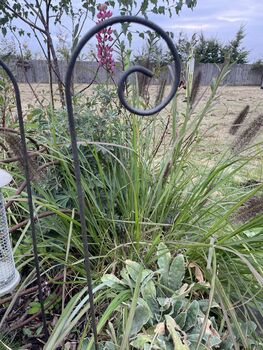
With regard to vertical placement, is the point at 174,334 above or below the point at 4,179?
below

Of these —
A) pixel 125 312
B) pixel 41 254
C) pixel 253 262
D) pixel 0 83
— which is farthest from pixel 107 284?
pixel 0 83

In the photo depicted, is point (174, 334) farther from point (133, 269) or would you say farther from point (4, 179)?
point (4, 179)

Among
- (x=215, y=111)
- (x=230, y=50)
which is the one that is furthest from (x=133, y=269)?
(x=215, y=111)

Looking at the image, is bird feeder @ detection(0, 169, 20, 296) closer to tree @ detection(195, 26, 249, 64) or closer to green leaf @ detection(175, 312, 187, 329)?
green leaf @ detection(175, 312, 187, 329)

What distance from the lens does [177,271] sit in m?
0.86

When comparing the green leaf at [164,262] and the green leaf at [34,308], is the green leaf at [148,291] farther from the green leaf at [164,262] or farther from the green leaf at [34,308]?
the green leaf at [34,308]

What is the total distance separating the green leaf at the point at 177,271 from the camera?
0.85 m

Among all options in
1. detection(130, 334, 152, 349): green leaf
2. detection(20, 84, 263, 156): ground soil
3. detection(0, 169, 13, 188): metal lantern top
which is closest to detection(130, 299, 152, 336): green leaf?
detection(130, 334, 152, 349): green leaf

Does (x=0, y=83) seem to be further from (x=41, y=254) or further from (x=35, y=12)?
(x=41, y=254)

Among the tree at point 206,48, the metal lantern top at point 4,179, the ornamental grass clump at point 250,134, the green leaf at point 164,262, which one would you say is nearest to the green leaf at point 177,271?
the green leaf at point 164,262

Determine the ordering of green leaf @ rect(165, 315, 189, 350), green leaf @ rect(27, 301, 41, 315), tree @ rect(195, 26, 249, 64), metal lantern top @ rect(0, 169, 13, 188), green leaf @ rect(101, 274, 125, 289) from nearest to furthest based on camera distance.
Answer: metal lantern top @ rect(0, 169, 13, 188) → green leaf @ rect(165, 315, 189, 350) → green leaf @ rect(101, 274, 125, 289) → green leaf @ rect(27, 301, 41, 315) → tree @ rect(195, 26, 249, 64)

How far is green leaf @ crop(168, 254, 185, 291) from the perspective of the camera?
2.80 ft

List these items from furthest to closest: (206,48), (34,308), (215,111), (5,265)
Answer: (206,48) < (215,111) < (34,308) < (5,265)

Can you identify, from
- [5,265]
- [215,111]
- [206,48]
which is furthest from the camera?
[206,48]
